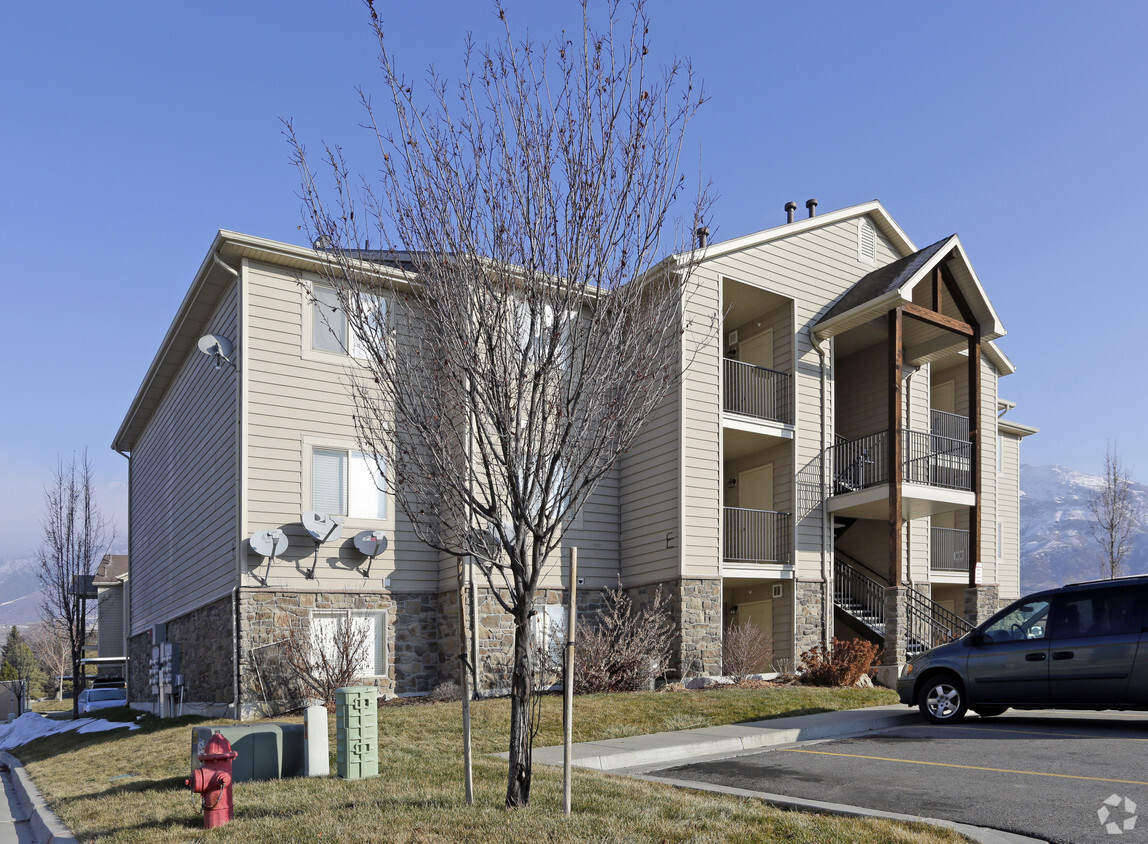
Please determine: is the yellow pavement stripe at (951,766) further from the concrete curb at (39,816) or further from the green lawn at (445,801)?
the concrete curb at (39,816)

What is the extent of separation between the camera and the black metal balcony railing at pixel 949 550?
23141 millimetres

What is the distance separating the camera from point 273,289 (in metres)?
17.2

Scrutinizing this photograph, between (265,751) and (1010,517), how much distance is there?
82.0ft

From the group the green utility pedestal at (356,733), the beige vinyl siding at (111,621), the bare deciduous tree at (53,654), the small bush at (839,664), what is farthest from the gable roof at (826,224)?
the bare deciduous tree at (53,654)

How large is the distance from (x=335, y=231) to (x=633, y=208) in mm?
2433

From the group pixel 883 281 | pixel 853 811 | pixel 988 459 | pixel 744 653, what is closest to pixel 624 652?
pixel 744 653

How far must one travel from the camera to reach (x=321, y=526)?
1661cm

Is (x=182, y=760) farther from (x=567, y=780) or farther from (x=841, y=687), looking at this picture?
(x=841, y=687)

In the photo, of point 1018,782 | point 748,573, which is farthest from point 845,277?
point 1018,782

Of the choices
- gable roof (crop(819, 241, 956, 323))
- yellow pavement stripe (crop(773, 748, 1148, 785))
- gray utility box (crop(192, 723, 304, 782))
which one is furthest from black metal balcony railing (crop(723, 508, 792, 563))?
gray utility box (crop(192, 723, 304, 782))

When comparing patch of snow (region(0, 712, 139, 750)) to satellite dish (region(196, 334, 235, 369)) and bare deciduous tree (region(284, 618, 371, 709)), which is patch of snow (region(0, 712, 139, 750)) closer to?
bare deciduous tree (region(284, 618, 371, 709))

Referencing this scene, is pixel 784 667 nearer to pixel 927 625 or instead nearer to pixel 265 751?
pixel 927 625

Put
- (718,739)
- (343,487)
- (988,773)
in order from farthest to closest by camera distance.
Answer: (343,487), (718,739), (988,773)

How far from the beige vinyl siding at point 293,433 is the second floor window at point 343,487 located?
0.15 m
